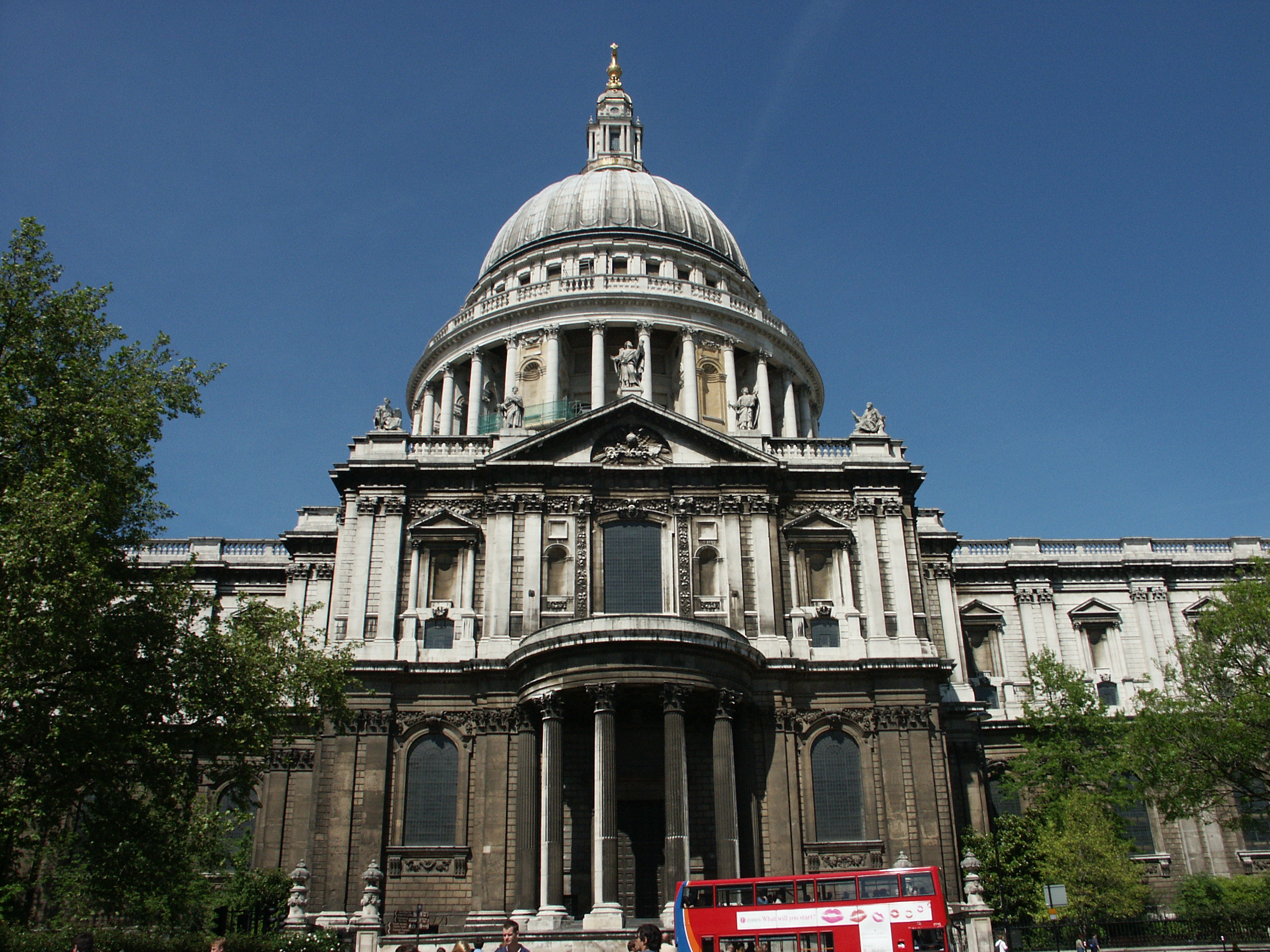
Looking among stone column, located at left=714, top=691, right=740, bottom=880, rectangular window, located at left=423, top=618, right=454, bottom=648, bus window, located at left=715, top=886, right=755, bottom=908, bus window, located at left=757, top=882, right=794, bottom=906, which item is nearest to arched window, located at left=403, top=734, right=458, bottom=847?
rectangular window, located at left=423, top=618, right=454, bottom=648

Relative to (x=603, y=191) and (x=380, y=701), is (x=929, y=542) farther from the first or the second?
(x=603, y=191)

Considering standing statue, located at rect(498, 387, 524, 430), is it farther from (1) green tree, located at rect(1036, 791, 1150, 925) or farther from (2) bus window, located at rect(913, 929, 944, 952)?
(1) green tree, located at rect(1036, 791, 1150, 925)

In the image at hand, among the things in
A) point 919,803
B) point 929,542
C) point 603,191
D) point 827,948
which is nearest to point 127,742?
point 827,948

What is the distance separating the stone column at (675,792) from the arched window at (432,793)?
24.6 ft

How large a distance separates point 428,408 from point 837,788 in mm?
34705

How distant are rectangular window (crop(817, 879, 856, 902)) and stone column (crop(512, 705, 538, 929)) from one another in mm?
10243

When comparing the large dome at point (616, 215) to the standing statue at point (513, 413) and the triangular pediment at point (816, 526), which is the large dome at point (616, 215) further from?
the triangular pediment at point (816, 526)

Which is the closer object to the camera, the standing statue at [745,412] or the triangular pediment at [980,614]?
the standing statue at [745,412]

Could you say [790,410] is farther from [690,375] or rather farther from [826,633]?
[826,633]

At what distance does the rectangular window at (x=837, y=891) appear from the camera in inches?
1048

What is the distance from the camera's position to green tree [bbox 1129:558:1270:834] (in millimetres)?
35125

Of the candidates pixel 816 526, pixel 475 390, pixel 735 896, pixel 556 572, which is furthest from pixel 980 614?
pixel 475 390

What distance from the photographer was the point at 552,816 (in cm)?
3419

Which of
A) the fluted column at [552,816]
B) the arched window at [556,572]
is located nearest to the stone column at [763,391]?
the arched window at [556,572]
